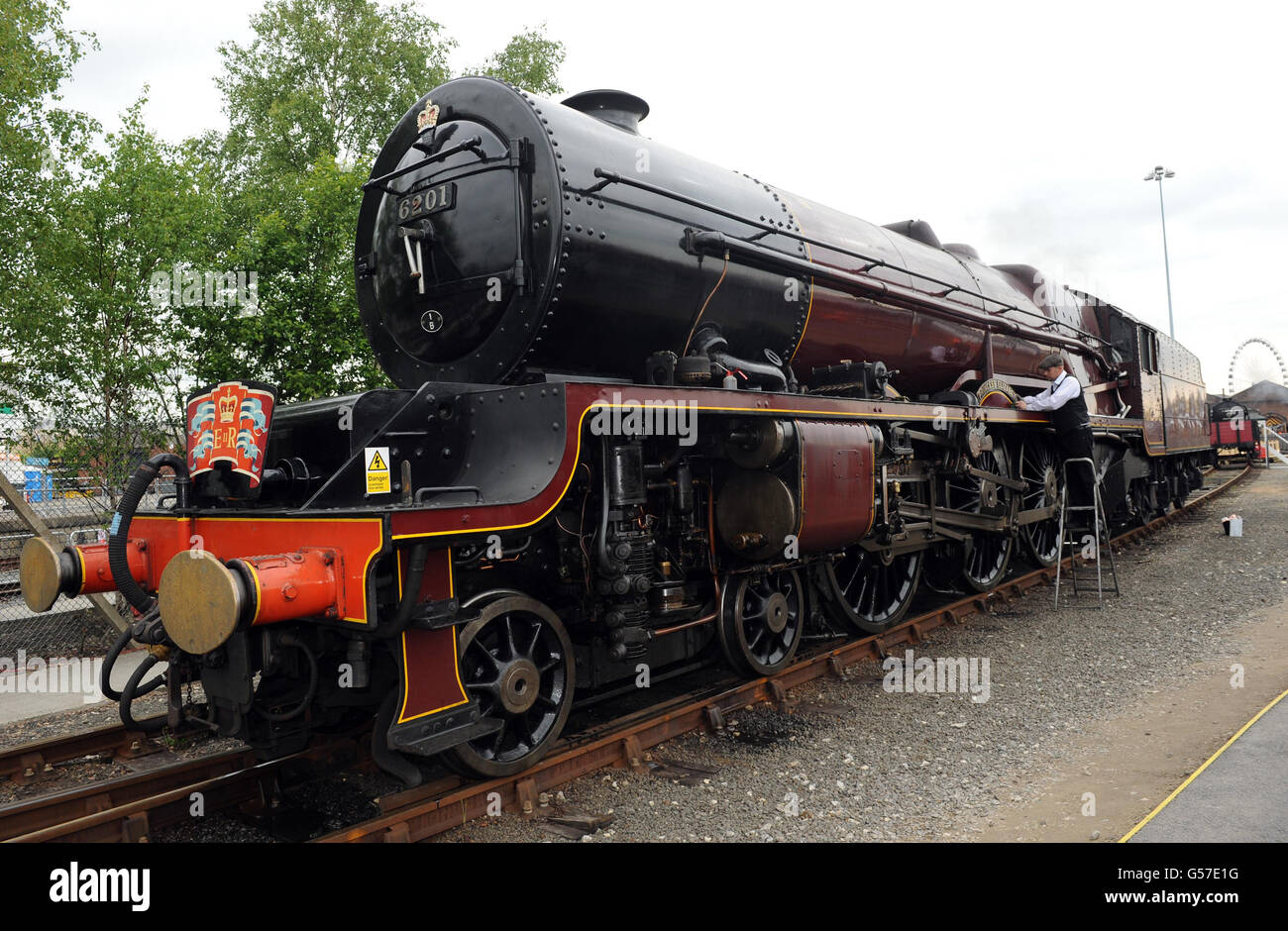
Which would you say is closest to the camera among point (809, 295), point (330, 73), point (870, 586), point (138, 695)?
point (138, 695)

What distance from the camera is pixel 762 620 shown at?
5.52 m

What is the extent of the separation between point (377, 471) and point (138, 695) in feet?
5.68

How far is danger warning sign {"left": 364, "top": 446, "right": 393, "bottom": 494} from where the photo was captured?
3.72 metres

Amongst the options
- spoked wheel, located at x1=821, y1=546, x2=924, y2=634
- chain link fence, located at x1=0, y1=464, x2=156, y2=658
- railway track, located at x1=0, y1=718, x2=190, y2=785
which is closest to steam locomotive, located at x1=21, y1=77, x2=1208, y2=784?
spoked wheel, located at x1=821, y1=546, x2=924, y2=634

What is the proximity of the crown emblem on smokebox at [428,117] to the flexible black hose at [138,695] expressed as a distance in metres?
3.17

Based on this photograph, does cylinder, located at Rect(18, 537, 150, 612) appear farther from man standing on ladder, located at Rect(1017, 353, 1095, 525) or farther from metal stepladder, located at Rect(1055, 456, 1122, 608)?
man standing on ladder, located at Rect(1017, 353, 1095, 525)

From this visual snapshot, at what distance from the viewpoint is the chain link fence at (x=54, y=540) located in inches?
297

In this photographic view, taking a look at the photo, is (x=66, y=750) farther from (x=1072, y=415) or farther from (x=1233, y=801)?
(x=1072, y=415)

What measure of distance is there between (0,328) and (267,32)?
14.3 meters

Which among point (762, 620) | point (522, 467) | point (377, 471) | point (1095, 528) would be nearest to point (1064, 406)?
point (1095, 528)

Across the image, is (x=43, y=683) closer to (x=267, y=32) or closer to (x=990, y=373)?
(x=990, y=373)

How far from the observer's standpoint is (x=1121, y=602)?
332 inches

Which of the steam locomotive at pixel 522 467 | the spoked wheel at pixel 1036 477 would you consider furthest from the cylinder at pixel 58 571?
the spoked wheel at pixel 1036 477

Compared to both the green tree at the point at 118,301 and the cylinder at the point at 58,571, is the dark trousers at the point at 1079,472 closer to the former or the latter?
the cylinder at the point at 58,571
